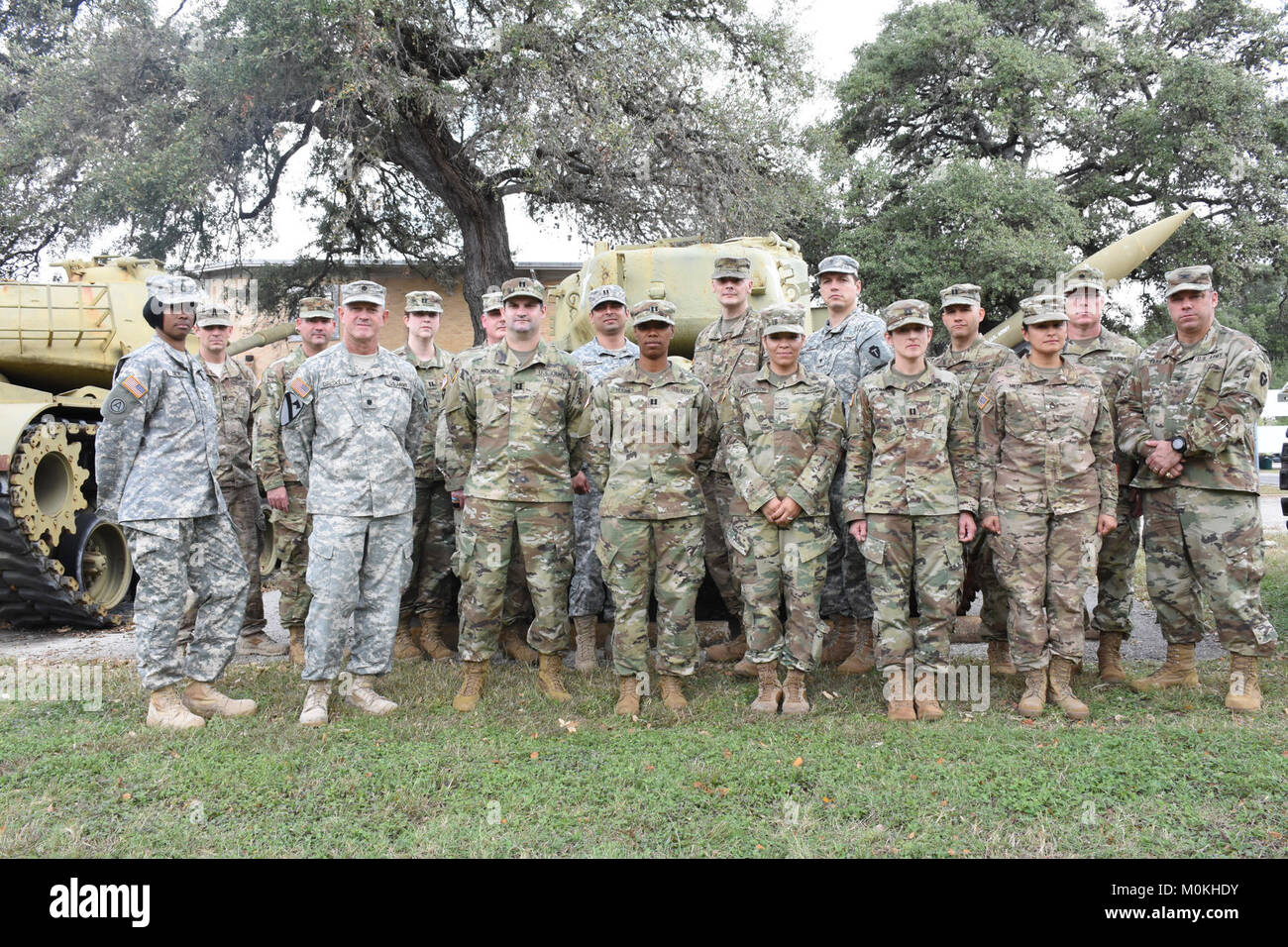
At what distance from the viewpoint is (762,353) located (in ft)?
19.6

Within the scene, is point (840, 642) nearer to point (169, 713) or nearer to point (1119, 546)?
point (1119, 546)

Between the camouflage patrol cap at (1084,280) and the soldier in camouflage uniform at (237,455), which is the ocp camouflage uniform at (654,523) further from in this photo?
the soldier in camouflage uniform at (237,455)

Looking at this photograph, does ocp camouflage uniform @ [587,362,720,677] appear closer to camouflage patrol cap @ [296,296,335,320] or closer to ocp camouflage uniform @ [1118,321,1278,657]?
camouflage patrol cap @ [296,296,335,320]

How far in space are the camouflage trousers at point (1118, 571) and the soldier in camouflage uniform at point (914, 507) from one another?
3.82ft

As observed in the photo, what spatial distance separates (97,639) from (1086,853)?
697cm

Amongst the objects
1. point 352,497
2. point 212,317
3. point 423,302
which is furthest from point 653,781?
point 212,317

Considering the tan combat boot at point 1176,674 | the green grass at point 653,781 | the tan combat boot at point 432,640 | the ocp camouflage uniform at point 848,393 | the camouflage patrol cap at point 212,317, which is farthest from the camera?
the camouflage patrol cap at point 212,317

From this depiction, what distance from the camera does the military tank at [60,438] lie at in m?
7.11

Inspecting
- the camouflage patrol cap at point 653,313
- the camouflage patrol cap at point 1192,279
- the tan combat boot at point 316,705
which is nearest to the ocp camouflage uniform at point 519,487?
the camouflage patrol cap at point 653,313

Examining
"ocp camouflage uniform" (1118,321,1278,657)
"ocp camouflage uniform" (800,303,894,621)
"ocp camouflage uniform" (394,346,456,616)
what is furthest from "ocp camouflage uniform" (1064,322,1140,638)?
"ocp camouflage uniform" (394,346,456,616)

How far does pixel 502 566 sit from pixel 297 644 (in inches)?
73.6

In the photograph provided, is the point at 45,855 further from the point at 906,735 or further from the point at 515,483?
the point at 906,735

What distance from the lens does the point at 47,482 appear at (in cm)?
774

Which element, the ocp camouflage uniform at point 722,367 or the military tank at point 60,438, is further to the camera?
the military tank at point 60,438
